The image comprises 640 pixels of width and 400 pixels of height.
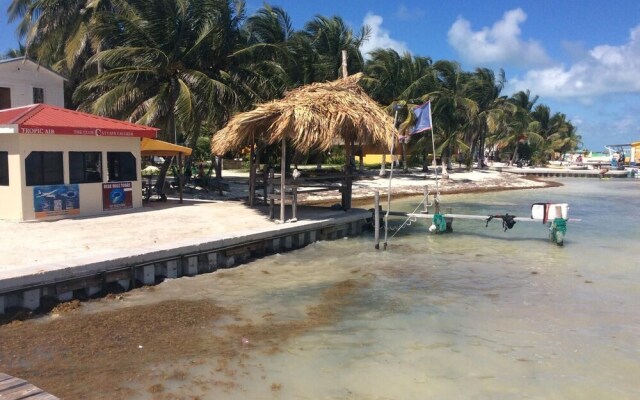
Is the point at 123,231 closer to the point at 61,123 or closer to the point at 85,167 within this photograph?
the point at 85,167

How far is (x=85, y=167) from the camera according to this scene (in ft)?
45.4

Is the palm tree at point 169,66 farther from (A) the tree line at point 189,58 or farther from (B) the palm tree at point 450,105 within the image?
(B) the palm tree at point 450,105

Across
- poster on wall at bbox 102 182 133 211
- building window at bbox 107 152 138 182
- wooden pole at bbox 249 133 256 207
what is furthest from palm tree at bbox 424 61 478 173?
poster on wall at bbox 102 182 133 211

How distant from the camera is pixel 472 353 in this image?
7.21 meters

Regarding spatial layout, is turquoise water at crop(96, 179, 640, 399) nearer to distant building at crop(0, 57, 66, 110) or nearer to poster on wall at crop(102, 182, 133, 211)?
poster on wall at crop(102, 182, 133, 211)

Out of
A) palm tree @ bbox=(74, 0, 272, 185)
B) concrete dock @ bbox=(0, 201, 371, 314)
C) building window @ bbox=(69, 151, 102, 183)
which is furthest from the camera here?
palm tree @ bbox=(74, 0, 272, 185)

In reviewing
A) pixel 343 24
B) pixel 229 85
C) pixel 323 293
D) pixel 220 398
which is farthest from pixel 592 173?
pixel 220 398

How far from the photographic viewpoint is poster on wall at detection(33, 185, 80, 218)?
12.7 meters

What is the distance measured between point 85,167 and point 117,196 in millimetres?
1268

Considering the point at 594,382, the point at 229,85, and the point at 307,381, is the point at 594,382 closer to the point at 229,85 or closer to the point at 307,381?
the point at 307,381


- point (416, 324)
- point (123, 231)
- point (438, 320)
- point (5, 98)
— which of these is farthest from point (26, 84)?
point (438, 320)

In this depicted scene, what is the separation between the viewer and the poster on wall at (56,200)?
41.6ft

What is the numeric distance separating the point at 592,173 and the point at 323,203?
43947mm

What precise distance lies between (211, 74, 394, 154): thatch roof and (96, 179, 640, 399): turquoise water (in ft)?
9.36
